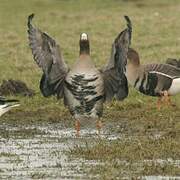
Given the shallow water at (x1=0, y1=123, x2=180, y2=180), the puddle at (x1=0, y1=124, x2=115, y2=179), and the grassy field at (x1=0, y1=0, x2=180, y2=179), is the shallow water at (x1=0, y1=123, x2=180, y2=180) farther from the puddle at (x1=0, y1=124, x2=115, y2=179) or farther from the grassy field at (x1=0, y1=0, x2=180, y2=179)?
the grassy field at (x1=0, y1=0, x2=180, y2=179)

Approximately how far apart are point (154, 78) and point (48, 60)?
2.80 meters

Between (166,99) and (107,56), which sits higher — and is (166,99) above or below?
above

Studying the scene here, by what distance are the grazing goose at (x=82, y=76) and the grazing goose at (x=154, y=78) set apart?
205 centimetres

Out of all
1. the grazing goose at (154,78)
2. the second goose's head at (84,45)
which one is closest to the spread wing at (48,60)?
the second goose's head at (84,45)

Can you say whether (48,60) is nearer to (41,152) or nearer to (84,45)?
(84,45)

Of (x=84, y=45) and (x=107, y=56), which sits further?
(x=107, y=56)

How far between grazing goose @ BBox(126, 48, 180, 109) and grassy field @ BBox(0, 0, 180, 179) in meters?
0.29

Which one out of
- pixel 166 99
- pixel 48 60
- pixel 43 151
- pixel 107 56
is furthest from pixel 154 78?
pixel 107 56

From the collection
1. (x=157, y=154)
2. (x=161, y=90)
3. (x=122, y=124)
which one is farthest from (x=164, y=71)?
(x=157, y=154)

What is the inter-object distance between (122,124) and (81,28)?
1406cm

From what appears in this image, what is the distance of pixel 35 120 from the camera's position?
40.7ft

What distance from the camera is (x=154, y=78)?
13.2 meters

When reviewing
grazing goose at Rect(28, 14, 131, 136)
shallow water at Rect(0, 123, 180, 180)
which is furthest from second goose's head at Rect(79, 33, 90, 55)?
shallow water at Rect(0, 123, 180, 180)

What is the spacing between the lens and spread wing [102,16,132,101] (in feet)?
34.2
